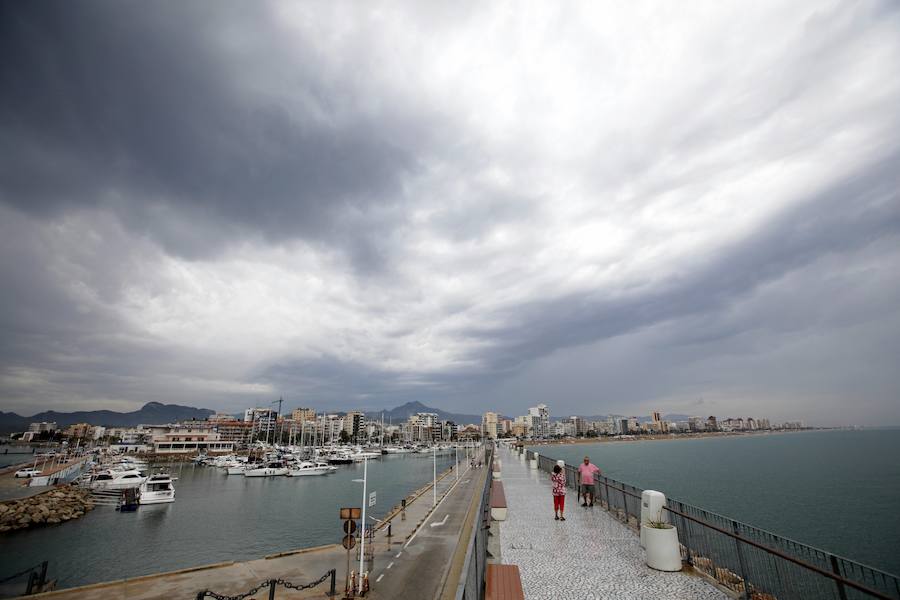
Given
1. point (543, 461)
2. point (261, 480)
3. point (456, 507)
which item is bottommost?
point (261, 480)

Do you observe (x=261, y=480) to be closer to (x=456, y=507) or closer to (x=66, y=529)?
(x=66, y=529)

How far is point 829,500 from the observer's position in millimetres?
40656

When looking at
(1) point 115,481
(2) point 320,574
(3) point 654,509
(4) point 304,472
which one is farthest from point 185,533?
(4) point 304,472

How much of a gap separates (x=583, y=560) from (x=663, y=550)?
1748mm

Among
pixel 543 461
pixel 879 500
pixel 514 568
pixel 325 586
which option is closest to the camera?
pixel 514 568

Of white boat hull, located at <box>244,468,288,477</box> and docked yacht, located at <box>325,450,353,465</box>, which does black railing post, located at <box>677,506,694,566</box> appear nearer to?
white boat hull, located at <box>244,468,288,477</box>

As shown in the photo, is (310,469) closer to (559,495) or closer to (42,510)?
(42,510)

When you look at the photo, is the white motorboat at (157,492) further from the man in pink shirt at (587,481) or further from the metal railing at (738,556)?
the metal railing at (738,556)

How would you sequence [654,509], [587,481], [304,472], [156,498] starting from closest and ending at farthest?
[654,509]
[587,481]
[156,498]
[304,472]

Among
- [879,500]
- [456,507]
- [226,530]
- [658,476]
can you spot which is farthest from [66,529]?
[879,500]

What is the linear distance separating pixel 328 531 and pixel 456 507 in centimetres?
1233

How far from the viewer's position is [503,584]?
23.4 ft

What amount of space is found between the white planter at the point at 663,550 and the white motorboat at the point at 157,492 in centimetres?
5542

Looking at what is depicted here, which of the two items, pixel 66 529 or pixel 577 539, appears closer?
pixel 577 539
